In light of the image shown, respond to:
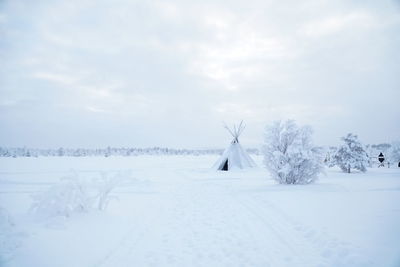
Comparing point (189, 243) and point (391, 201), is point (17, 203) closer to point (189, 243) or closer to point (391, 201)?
point (189, 243)

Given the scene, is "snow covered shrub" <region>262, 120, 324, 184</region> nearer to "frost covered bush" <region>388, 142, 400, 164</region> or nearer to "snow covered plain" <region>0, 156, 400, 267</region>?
"snow covered plain" <region>0, 156, 400, 267</region>

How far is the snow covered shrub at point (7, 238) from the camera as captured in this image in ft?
14.1

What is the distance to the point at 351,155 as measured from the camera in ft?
72.3

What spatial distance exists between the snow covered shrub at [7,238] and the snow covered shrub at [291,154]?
461 inches

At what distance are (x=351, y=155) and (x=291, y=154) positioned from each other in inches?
446

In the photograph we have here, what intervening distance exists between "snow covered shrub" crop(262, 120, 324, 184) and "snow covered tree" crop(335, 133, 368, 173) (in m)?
9.64

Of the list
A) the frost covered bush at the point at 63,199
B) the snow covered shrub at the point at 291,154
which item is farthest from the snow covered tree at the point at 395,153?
the frost covered bush at the point at 63,199

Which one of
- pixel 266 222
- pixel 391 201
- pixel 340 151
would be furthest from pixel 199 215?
pixel 340 151

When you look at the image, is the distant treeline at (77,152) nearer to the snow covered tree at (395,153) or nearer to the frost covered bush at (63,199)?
the snow covered tree at (395,153)

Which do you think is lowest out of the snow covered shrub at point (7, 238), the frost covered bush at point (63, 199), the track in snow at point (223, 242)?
the track in snow at point (223, 242)

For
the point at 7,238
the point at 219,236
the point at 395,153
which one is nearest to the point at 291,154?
the point at 219,236

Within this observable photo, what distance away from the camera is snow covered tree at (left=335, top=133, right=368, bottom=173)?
21641 millimetres

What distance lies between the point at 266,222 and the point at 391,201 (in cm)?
462

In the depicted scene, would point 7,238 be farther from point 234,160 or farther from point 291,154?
point 234,160
